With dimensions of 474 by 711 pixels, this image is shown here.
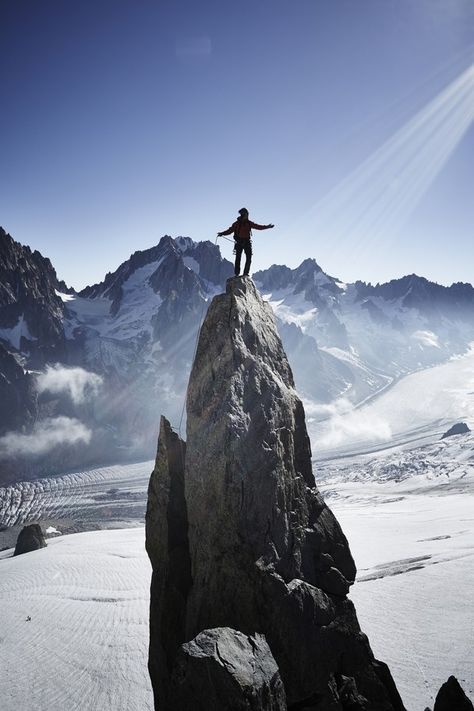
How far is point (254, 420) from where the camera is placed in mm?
10398

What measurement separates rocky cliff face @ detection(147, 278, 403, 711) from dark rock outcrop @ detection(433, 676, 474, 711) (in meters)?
1.52

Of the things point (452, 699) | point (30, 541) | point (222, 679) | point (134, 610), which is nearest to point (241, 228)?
point (222, 679)

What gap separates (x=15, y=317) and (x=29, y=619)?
191149mm

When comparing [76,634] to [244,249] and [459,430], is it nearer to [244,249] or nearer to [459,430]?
[244,249]

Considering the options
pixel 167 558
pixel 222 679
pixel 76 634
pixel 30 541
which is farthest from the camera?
pixel 30 541

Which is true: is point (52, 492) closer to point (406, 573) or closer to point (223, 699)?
point (406, 573)

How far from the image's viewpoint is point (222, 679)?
7.01 m

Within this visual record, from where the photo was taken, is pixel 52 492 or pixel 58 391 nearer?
pixel 52 492

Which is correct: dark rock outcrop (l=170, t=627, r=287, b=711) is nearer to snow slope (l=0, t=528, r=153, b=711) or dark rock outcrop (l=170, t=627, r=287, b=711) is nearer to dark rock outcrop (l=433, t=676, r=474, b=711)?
dark rock outcrop (l=433, t=676, r=474, b=711)

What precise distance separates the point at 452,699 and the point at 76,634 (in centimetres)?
1656

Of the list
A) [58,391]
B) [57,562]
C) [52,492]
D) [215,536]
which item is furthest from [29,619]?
[58,391]

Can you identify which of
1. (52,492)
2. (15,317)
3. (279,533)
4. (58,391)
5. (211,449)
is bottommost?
(52,492)

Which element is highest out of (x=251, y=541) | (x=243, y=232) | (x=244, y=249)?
(x=243, y=232)

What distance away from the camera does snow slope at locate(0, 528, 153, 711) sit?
1512 cm
